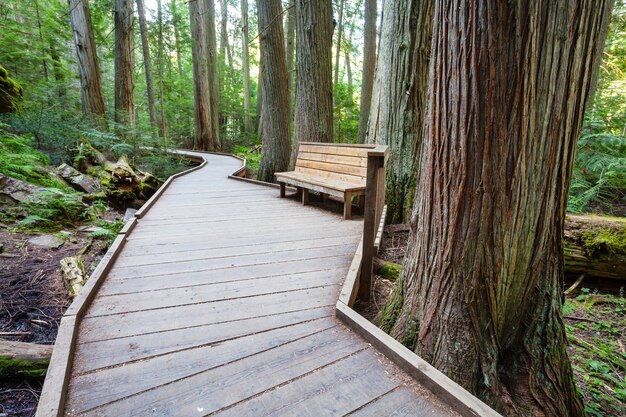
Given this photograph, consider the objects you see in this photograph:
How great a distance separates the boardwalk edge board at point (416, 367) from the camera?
4.77 ft

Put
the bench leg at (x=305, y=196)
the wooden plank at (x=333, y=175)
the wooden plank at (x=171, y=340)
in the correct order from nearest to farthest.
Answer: the wooden plank at (x=171, y=340) → the wooden plank at (x=333, y=175) → the bench leg at (x=305, y=196)

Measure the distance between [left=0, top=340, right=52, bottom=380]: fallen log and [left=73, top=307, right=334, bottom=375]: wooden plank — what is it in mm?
278

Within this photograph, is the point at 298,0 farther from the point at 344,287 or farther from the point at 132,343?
the point at 132,343

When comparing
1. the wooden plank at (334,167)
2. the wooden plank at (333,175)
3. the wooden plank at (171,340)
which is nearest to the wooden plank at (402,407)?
the wooden plank at (171,340)

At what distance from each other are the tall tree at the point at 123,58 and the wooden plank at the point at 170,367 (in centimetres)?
1014

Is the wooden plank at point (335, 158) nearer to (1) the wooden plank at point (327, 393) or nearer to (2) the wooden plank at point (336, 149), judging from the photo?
(2) the wooden plank at point (336, 149)

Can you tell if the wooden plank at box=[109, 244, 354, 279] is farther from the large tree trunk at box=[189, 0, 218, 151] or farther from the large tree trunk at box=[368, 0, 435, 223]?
the large tree trunk at box=[189, 0, 218, 151]

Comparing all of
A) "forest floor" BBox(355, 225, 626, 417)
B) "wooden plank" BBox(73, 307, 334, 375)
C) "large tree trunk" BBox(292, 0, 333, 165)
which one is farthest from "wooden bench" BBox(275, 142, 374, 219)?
"wooden plank" BBox(73, 307, 334, 375)

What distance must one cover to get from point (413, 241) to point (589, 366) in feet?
5.85

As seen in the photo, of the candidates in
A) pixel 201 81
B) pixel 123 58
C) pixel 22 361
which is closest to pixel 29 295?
pixel 22 361

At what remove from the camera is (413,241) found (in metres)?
2.19

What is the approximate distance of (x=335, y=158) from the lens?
16.8 feet

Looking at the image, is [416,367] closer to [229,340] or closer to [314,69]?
[229,340]

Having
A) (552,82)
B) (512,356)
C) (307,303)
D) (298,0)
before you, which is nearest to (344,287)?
(307,303)
